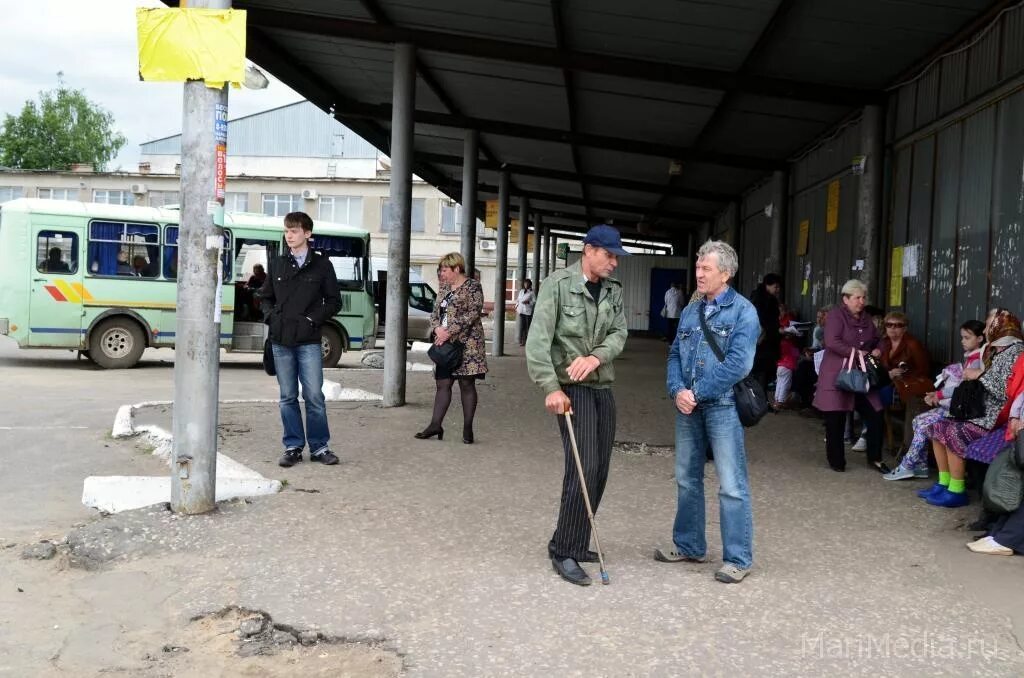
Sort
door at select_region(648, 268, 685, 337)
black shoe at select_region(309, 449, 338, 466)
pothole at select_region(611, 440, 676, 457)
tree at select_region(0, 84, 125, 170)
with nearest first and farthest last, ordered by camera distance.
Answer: black shoe at select_region(309, 449, 338, 466) < pothole at select_region(611, 440, 676, 457) < door at select_region(648, 268, 685, 337) < tree at select_region(0, 84, 125, 170)

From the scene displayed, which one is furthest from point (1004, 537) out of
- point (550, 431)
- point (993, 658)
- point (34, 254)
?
point (34, 254)

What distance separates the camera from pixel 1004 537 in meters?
5.73

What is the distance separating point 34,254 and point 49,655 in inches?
546

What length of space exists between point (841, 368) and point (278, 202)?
44.3m

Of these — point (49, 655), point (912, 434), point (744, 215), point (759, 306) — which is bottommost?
point (49, 655)

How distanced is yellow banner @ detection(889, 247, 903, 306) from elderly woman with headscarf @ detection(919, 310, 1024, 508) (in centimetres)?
370

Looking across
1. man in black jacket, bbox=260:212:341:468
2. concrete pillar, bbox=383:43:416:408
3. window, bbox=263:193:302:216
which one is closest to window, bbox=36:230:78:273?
concrete pillar, bbox=383:43:416:408

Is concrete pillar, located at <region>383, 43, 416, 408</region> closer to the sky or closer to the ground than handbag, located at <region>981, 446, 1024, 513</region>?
closer to the sky

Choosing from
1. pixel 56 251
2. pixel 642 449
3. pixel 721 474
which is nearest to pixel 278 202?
pixel 56 251

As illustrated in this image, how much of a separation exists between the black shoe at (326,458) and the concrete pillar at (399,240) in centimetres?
380

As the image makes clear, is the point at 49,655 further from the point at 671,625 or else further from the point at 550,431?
the point at 550,431

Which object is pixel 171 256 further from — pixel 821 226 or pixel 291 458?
pixel 821 226

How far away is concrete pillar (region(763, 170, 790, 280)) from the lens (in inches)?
661

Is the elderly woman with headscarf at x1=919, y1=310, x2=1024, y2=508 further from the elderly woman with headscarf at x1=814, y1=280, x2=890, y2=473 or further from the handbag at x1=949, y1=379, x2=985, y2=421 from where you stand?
the elderly woman with headscarf at x1=814, y1=280, x2=890, y2=473
